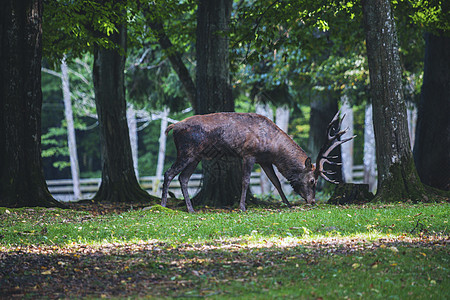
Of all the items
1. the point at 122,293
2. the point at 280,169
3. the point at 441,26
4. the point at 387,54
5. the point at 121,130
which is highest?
the point at 441,26

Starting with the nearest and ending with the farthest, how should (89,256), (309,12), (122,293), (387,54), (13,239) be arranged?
(122,293) < (89,256) < (13,239) < (387,54) < (309,12)

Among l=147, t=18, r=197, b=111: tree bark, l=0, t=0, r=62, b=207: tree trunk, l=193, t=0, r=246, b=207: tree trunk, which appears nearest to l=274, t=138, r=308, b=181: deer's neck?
l=193, t=0, r=246, b=207: tree trunk

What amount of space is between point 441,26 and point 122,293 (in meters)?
10.9

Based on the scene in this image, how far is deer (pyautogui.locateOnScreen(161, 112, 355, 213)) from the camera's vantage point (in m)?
11.9

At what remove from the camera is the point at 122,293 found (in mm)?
5715

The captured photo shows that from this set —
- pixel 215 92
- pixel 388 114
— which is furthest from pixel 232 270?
pixel 215 92

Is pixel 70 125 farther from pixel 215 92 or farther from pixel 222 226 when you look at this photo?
pixel 222 226

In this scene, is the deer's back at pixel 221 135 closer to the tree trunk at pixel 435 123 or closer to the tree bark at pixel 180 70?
the tree trunk at pixel 435 123

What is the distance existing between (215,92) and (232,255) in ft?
22.0

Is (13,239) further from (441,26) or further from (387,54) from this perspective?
(441,26)

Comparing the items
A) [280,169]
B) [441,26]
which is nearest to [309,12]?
[441,26]

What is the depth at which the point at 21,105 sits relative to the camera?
11.6 meters

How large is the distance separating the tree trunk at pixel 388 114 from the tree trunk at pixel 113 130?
19.5ft

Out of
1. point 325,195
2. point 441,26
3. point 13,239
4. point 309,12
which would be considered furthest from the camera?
point 325,195
